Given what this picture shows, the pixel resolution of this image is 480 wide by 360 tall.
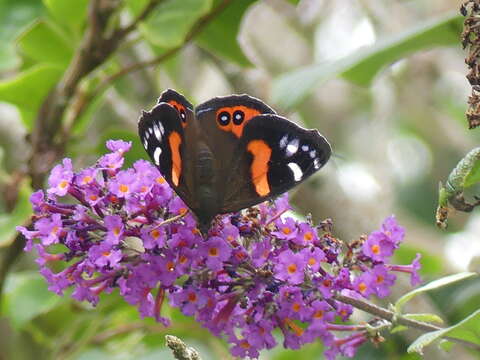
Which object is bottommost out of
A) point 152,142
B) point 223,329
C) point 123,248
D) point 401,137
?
point 401,137

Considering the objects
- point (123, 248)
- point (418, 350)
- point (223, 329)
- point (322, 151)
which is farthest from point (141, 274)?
point (418, 350)

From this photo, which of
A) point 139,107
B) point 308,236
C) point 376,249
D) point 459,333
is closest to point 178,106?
point 308,236

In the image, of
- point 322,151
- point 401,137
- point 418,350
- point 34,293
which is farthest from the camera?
point 401,137

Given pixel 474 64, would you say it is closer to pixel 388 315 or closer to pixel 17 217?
pixel 388 315

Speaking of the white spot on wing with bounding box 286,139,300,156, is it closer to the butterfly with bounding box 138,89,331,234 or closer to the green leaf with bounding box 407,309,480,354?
the butterfly with bounding box 138,89,331,234

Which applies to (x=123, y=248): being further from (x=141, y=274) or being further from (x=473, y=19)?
(x=473, y=19)

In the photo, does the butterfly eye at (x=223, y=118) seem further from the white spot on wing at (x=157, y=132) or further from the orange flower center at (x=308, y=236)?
the orange flower center at (x=308, y=236)

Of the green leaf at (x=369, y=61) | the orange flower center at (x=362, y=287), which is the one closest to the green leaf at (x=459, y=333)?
the orange flower center at (x=362, y=287)
